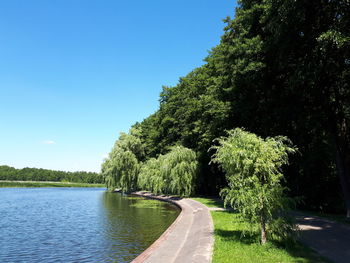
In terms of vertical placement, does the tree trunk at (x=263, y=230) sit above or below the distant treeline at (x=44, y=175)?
below

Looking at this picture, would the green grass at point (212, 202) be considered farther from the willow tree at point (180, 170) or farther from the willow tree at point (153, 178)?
the willow tree at point (153, 178)

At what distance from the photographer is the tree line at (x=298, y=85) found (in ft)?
44.6

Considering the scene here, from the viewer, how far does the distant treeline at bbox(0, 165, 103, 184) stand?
143 m

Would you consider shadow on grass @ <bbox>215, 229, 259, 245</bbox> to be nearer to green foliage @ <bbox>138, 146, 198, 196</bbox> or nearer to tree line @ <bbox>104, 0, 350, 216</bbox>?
tree line @ <bbox>104, 0, 350, 216</bbox>

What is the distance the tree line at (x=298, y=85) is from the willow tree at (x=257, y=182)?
46.5 inches

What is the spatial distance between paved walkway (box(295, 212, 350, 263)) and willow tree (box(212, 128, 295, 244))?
145cm

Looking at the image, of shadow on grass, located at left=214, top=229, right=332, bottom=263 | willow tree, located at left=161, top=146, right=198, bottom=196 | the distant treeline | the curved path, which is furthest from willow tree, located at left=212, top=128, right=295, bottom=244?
the distant treeline

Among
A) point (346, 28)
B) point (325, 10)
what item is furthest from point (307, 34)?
point (346, 28)

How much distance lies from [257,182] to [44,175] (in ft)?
541

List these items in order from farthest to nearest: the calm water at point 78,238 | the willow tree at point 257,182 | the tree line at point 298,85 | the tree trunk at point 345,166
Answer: the tree trunk at point 345,166 < the tree line at point 298,85 < the calm water at point 78,238 < the willow tree at point 257,182

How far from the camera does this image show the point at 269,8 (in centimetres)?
1516

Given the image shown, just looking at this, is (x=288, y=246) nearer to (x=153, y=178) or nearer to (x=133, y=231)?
(x=133, y=231)

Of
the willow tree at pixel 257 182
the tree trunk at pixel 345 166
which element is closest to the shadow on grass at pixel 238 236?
the willow tree at pixel 257 182

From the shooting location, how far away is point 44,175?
151m
